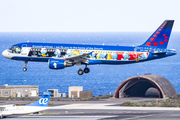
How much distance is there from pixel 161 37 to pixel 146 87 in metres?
55.4

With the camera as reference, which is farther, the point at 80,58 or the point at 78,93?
the point at 78,93

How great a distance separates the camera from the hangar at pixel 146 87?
125 metres

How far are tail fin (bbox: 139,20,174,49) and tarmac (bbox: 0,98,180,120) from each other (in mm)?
15207

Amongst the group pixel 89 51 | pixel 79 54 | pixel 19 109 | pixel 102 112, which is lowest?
pixel 102 112

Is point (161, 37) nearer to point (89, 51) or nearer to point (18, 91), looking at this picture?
point (89, 51)

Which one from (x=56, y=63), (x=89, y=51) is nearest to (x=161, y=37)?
(x=89, y=51)

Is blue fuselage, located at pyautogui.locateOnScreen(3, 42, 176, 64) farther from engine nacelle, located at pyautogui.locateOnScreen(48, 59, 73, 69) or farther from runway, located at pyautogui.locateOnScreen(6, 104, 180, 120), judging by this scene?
runway, located at pyautogui.locateOnScreen(6, 104, 180, 120)

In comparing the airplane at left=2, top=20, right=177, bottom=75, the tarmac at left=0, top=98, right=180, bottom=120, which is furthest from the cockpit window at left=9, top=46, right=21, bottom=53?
the tarmac at left=0, top=98, right=180, bottom=120

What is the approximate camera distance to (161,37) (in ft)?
272

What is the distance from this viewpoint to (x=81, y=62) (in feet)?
256

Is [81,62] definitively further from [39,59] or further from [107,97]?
[107,97]

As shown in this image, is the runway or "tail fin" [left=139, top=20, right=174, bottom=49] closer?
"tail fin" [left=139, top=20, right=174, bottom=49]

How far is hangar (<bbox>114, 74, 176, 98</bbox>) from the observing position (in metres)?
125

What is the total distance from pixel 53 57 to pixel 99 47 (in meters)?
9.26
